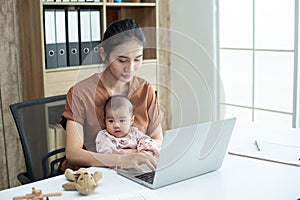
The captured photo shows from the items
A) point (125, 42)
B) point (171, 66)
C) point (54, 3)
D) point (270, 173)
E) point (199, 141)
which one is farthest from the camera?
point (171, 66)

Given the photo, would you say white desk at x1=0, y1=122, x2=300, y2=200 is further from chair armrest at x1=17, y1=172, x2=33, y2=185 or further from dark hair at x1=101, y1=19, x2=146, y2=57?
dark hair at x1=101, y1=19, x2=146, y2=57

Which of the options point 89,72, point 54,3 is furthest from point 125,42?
point 54,3

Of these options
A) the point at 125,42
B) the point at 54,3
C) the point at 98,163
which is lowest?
the point at 98,163

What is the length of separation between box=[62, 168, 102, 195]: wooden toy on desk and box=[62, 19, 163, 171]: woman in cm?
21

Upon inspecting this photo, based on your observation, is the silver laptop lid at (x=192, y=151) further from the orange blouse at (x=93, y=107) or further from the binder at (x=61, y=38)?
the binder at (x=61, y=38)

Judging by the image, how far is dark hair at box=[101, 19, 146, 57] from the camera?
5.36ft

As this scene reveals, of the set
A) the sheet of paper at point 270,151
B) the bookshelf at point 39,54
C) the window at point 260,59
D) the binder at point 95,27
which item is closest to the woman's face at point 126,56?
the sheet of paper at point 270,151

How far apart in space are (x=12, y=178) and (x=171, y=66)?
1522mm

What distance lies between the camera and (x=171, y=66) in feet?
11.6

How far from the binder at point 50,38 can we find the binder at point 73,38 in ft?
0.36

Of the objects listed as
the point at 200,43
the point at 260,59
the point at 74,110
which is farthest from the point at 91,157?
the point at 200,43

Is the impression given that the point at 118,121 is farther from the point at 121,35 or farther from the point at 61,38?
the point at 61,38

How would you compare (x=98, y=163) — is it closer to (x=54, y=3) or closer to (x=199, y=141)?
(x=199, y=141)

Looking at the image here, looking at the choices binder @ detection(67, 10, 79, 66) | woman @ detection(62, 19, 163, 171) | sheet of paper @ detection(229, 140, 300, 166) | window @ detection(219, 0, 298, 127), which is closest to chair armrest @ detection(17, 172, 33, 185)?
woman @ detection(62, 19, 163, 171)
